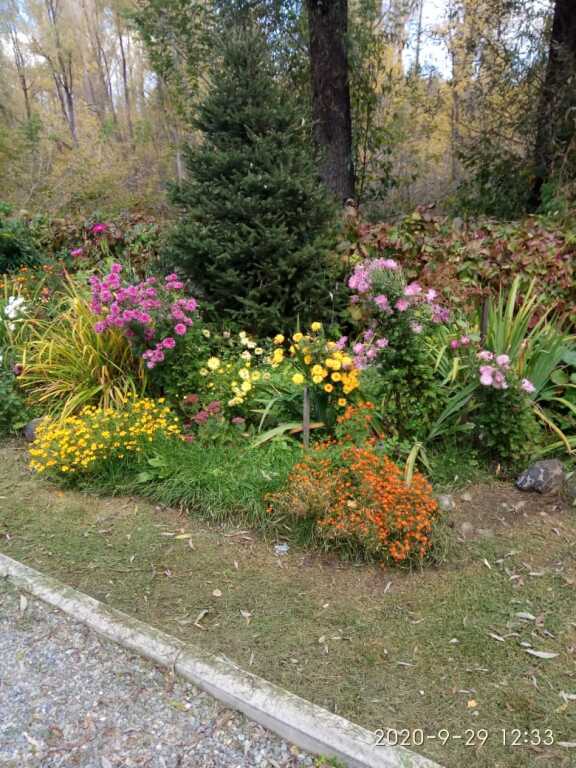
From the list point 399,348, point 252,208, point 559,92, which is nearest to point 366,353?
point 399,348

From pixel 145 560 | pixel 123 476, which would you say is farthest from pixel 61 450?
pixel 145 560

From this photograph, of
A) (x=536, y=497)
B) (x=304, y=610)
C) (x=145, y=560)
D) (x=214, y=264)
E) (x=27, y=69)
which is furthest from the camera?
(x=27, y=69)

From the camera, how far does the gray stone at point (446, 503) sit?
3193 millimetres

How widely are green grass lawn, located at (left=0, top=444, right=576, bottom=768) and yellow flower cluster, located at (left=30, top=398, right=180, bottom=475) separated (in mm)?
286

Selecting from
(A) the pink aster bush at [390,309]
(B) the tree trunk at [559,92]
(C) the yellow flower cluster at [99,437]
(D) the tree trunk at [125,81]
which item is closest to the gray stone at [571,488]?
(A) the pink aster bush at [390,309]

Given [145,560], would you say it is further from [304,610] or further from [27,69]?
[27,69]

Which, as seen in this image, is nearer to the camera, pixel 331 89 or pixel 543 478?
pixel 543 478

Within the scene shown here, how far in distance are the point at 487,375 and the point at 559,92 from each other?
5.65 metres

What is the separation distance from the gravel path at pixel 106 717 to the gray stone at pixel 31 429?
2215mm

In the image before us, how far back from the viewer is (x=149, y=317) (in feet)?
12.9

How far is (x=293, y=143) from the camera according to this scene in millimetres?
4754

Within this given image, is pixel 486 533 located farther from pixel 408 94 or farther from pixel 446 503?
pixel 408 94

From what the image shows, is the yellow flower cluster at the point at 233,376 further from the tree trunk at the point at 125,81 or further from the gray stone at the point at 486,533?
the tree trunk at the point at 125,81

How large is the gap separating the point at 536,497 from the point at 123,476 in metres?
2.56
